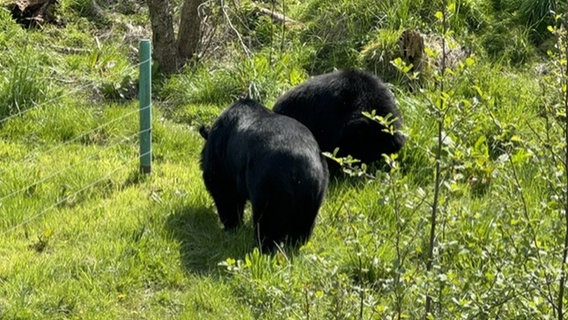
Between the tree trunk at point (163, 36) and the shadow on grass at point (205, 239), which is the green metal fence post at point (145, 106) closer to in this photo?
the shadow on grass at point (205, 239)

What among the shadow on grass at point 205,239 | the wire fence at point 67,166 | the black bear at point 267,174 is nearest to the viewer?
the black bear at point 267,174

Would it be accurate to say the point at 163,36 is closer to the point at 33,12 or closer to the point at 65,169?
the point at 33,12

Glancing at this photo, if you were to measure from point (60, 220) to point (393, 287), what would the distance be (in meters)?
3.89

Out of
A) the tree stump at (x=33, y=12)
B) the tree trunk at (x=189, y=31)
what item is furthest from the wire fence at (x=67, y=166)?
the tree stump at (x=33, y=12)

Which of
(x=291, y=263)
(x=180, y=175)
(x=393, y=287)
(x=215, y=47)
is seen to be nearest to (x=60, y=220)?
(x=180, y=175)

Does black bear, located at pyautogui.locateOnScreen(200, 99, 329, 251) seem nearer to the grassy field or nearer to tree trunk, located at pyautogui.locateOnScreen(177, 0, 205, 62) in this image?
the grassy field

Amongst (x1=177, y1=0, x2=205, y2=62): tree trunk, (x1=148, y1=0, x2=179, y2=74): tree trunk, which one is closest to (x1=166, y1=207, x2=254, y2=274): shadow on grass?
(x1=148, y1=0, x2=179, y2=74): tree trunk

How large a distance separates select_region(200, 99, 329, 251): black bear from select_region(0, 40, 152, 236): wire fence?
3.83 feet

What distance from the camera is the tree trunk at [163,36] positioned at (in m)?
10.0

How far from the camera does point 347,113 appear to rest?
26.9 feet

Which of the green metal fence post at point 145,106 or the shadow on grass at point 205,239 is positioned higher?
the green metal fence post at point 145,106

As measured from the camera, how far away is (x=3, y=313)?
5527mm

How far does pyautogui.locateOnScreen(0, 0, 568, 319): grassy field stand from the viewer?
150 inches

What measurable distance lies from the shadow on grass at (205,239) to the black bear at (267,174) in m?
0.14
